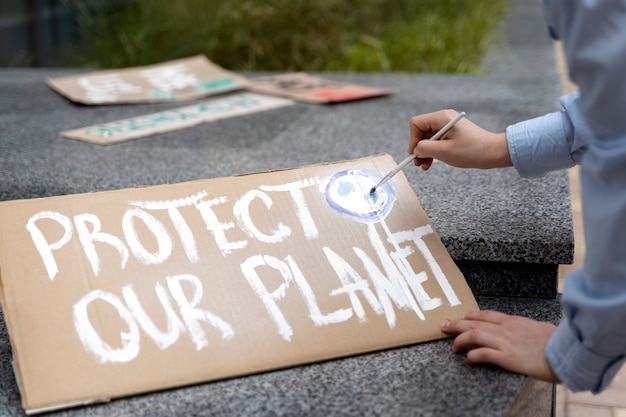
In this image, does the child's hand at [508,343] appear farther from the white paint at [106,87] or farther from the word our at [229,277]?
the white paint at [106,87]

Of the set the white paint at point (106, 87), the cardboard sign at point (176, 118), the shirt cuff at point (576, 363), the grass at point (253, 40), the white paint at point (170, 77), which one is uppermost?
the shirt cuff at point (576, 363)

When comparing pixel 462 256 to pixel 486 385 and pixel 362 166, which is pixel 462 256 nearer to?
pixel 362 166

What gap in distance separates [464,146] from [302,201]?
1.01ft

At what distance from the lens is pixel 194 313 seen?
1.29m

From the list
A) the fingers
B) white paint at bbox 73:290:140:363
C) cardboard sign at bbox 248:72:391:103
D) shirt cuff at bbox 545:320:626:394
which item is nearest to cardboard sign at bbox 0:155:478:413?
white paint at bbox 73:290:140:363

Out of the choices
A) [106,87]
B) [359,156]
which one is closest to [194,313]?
[359,156]

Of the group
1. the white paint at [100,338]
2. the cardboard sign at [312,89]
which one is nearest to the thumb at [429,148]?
the white paint at [100,338]

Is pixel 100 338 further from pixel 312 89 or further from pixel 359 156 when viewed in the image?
pixel 312 89

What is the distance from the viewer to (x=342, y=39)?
15.1 ft

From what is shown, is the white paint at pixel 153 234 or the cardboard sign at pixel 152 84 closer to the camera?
the white paint at pixel 153 234

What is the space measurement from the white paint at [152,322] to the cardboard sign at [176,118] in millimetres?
1081

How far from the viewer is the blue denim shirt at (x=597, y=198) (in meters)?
0.93

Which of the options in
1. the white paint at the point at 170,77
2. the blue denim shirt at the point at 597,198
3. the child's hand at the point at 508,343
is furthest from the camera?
the white paint at the point at 170,77

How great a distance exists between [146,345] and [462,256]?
65 cm
